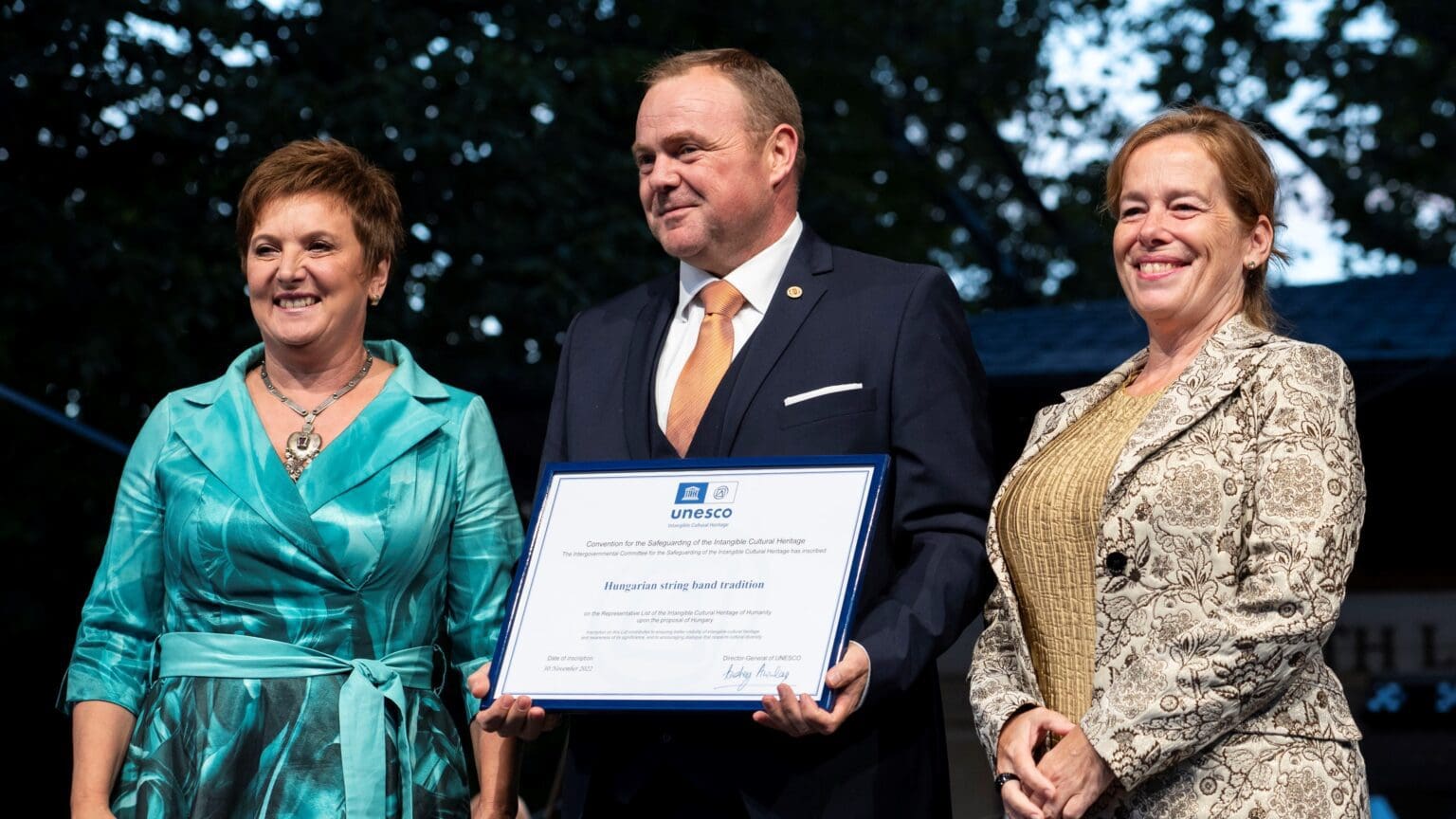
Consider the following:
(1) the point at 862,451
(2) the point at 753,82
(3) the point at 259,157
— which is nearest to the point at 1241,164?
(1) the point at 862,451

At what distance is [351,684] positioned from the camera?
9.92 ft

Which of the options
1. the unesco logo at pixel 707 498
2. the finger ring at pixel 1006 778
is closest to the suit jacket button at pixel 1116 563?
Result: the finger ring at pixel 1006 778

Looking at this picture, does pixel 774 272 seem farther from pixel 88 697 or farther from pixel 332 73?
pixel 332 73

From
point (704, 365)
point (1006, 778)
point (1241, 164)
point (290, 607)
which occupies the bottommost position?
point (1006, 778)

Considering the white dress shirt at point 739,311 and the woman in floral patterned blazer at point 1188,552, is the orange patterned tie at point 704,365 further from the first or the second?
the woman in floral patterned blazer at point 1188,552

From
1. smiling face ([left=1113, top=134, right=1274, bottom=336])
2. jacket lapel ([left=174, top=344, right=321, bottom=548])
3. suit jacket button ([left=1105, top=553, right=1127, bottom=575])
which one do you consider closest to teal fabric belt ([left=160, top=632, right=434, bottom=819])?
jacket lapel ([left=174, top=344, right=321, bottom=548])

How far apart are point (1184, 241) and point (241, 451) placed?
1627mm

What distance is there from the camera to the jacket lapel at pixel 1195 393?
2.66m

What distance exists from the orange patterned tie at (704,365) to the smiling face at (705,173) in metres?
0.07

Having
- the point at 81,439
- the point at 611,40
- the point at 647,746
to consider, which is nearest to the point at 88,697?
the point at 647,746

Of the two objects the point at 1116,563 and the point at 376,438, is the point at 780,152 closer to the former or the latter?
the point at 376,438

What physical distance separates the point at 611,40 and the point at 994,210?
9.78 meters

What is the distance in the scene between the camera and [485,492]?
3221 millimetres

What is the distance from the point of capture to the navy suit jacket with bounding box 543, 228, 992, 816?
282 cm
